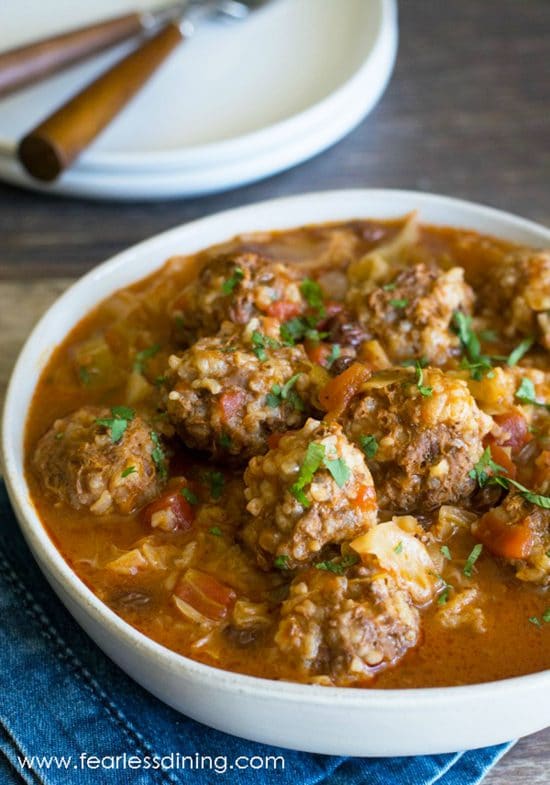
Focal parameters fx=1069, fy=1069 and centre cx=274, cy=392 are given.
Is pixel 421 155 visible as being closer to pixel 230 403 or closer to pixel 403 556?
pixel 230 403

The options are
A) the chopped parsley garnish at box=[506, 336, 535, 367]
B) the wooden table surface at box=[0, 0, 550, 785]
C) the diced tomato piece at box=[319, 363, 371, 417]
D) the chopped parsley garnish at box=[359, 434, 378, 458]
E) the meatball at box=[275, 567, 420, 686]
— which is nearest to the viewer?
the meatball at box=[275, 567, 420, 686]

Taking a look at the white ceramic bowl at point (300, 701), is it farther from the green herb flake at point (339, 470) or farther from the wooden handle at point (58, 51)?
the wooden handle at point (58, 51)

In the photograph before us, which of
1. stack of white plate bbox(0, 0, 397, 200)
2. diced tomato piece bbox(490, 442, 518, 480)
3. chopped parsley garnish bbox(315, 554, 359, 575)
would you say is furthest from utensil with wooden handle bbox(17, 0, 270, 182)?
chopped parsley garnish bbox(315, 554, 359, 575)

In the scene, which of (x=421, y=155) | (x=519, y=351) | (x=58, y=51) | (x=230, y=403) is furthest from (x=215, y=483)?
(x=421, y=155)

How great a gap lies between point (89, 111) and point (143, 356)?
2165 mm

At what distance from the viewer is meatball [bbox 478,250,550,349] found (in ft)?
17.3

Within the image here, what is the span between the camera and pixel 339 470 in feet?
13.6

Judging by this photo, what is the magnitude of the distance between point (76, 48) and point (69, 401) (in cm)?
339

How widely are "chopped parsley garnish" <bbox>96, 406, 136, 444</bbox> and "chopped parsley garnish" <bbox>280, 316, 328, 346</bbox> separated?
32.3 inches

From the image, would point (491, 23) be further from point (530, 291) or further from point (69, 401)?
point (69, 401)

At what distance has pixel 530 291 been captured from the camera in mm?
5293

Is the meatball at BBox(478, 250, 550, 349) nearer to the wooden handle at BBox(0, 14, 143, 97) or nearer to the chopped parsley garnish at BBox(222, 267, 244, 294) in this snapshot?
the chopped parsley garnish at BBox(222, 267, 244, 294)

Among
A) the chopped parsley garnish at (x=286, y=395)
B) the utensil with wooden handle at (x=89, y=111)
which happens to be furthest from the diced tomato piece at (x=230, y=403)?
the utensil with wooden handle at (x=89, y=111)

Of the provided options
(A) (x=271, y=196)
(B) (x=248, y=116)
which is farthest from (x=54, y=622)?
(B) (x=248, y=116)
